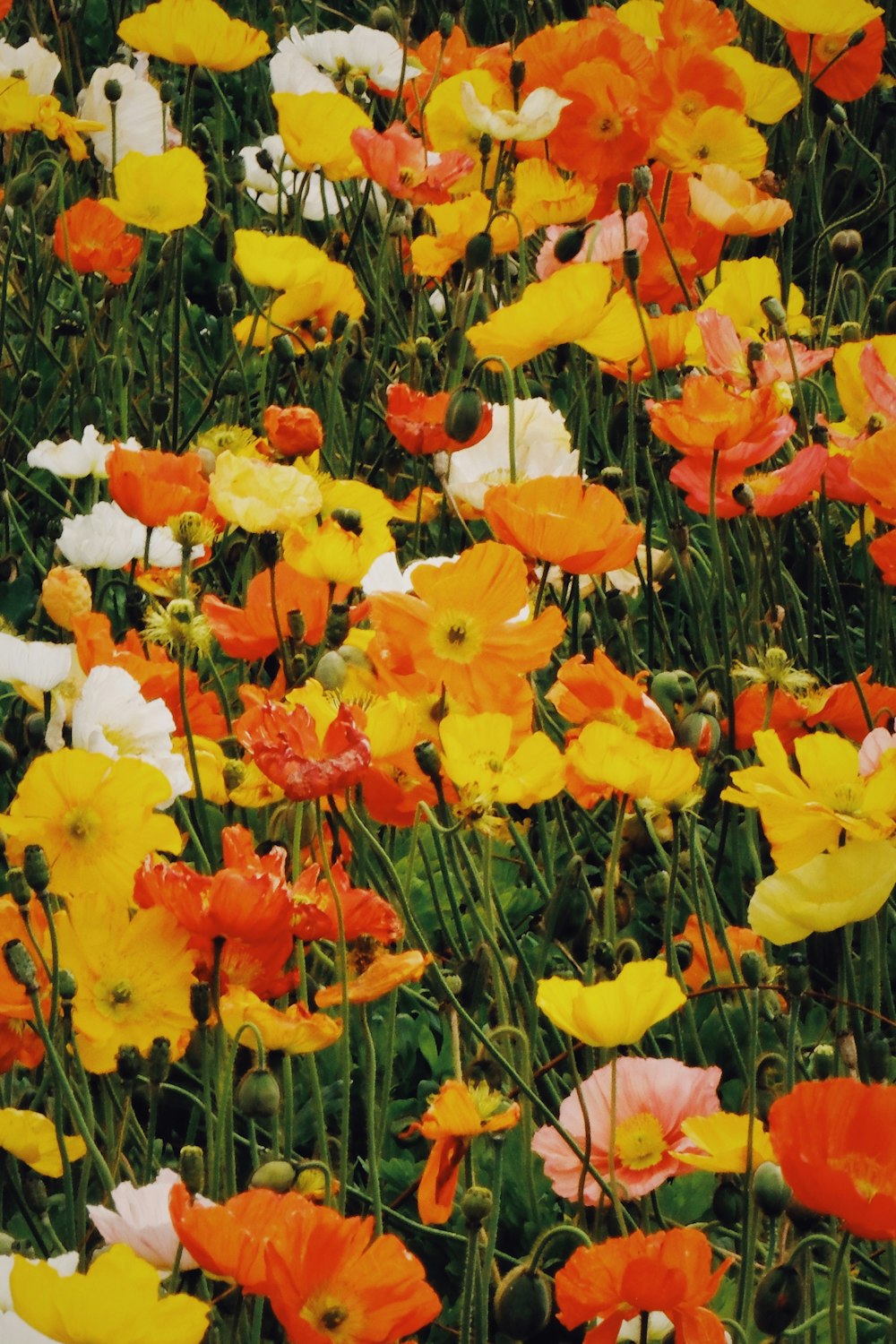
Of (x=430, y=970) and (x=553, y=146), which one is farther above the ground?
(x=553, y=146)

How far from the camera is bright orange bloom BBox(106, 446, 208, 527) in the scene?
5.74 feet

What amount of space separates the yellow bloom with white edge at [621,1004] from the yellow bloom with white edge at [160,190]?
5.14 ft

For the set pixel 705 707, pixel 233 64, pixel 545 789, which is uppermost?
pixel 233 64

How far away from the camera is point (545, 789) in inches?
54.8

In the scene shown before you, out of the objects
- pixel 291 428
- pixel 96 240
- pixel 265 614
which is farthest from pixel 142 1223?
pixel 96 240

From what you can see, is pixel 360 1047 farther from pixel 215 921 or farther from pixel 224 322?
pixel 224 322

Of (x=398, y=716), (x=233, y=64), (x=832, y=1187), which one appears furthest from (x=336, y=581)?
(x=233, y=64)

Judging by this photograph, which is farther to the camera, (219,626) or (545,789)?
(219,626)

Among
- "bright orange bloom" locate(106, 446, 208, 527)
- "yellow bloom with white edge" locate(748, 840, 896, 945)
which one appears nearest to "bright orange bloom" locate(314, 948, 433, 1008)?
"yellow bloom with white edge" locate(748, 840, 896, 945)

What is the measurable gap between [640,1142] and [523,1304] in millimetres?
232

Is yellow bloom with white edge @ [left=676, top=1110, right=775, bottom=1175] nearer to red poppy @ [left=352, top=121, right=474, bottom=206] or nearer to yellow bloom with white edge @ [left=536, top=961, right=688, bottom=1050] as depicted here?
yellow bloom with white edge @ [left=536, top=961, right=688, bottom=1050]

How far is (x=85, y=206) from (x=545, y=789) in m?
1.49

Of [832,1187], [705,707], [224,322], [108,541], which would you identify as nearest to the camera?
[832,1187]

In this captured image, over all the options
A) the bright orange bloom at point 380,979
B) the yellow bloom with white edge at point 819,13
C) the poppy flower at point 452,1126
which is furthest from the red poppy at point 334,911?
the yellow bloom with white edge at point 819,13
